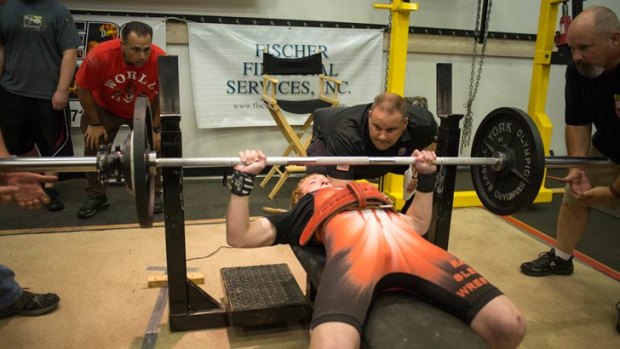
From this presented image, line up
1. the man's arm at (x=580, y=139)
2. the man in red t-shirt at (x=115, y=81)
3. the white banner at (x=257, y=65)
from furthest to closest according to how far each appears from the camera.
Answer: the white banner at (x=257, y=65) < the man in red t-shirt at (x=115, y=81) < the man's arm at (x=580, y=139)

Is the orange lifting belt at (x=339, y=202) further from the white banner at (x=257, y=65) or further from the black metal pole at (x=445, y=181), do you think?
the white banner at (x=257, y=65)

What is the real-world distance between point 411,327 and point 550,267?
5.85ft

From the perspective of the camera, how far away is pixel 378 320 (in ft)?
5.07

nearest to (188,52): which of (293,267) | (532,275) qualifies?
(293,267)

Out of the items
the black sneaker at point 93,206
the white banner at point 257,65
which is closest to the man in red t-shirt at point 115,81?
the black sneaker at point 93,206

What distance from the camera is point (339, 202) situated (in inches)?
76.4

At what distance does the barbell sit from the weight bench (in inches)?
23.9

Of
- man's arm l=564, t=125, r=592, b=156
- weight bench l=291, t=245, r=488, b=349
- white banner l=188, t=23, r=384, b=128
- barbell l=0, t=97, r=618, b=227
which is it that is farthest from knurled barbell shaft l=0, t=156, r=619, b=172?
white banner l=188, t=23, r=384, b=128

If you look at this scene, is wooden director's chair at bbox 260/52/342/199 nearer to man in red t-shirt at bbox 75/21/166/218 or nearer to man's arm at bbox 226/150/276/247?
man in red t-shirt at bbox 75/21/166/218

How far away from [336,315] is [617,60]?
67.4 inches

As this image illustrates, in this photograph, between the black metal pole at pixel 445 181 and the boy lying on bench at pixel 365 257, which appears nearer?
the boy lying on bench at pixel 365 257

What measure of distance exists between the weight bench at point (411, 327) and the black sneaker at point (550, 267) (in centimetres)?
153

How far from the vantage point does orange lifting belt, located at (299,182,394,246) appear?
6.33 feet

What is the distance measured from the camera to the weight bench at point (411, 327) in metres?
1.44
